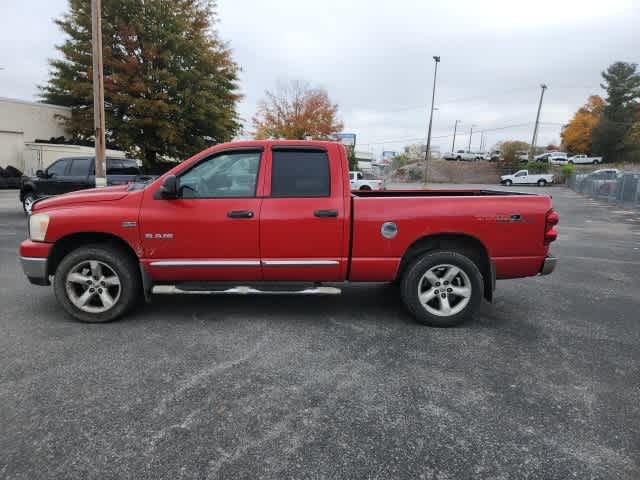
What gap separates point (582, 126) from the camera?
2820 inches

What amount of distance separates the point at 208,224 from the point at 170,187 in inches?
19.6

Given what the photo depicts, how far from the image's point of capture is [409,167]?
63781 millimetres

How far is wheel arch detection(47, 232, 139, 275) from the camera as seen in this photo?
4453mm

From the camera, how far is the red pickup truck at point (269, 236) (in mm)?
4309

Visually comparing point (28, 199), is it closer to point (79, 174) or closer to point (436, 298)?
point (79, 174)

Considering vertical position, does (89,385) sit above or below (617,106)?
below

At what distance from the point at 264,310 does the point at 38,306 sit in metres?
2.58

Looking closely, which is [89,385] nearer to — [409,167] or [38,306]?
[38,306]

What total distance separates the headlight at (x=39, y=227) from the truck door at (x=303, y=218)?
2152 mm

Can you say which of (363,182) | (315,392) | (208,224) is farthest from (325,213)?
(363,182)

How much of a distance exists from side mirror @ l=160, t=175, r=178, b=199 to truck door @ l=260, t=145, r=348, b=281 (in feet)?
2.82

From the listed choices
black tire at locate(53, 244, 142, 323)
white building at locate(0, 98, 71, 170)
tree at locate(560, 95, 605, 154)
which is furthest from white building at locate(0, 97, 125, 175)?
tree at locate(560, 95, 605, 154)

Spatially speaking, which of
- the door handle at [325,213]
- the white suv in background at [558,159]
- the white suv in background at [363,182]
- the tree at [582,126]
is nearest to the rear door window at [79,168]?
the door handle at [325,213]

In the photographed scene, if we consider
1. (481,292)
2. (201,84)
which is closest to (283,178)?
(481,292)
